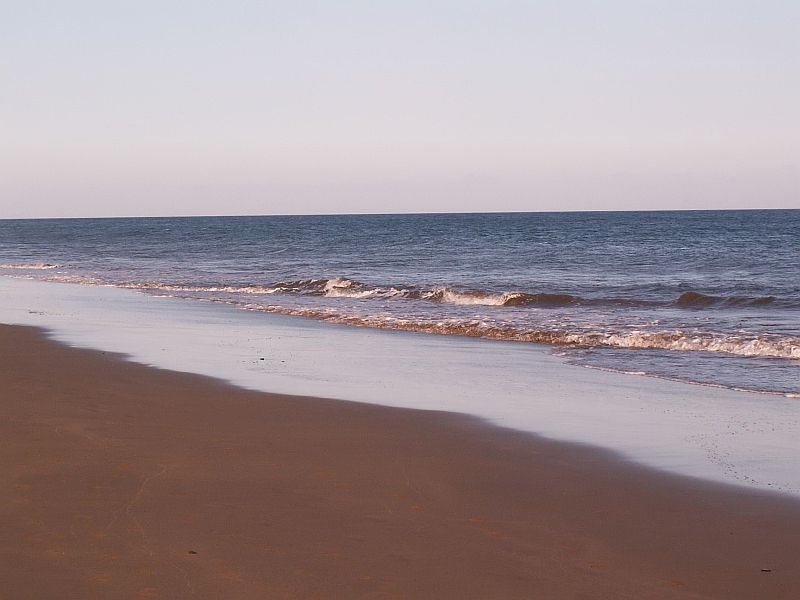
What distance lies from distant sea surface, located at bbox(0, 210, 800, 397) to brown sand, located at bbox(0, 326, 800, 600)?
17.1ft

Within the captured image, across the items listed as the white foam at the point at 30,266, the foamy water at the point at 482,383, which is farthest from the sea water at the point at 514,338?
the white foam at the point at 30,266

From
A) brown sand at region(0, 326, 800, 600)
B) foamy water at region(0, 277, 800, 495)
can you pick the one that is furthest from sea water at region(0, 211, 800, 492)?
brown sand at region(0, 326, 800, 600)

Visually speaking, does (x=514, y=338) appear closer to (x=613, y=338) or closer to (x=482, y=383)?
(x=613, y=338)

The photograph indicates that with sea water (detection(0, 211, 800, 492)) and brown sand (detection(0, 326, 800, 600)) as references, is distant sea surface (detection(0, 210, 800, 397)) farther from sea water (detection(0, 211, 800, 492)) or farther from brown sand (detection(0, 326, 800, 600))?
brown sand (detection(0, 326, 800, 600))

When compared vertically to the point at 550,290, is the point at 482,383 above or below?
below

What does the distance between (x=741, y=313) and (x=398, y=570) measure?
694 inches

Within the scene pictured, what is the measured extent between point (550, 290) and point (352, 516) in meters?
22.0

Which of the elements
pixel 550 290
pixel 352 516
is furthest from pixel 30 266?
pixel 352 516

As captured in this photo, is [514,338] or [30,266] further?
[30,266]

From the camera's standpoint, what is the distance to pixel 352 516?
5.79 meters

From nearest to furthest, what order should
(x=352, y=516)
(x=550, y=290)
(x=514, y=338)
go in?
(x=352, y=516) → (x=514, y=338) → (x=550, y=290)

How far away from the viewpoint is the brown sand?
4785mm

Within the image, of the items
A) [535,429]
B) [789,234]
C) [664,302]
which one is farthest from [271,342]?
[789,234]

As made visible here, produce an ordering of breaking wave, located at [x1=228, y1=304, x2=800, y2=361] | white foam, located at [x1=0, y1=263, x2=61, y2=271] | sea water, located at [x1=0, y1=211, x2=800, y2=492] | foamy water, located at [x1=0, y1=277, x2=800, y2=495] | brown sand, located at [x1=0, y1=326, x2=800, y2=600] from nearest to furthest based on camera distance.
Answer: brown sand, located at [x1=0, y1=326, x2=800, y2=600], foamy water, located at [x1=0, y1=277, x2=800, y2=495], sea water, located at [x1=0, y1=211, x2=800, y2=492], breaking wave, located at [x1=228, y1=304, x2=800, y2=361], white foam, located at [x1=0, y1=263, x2=61, y2=271]
